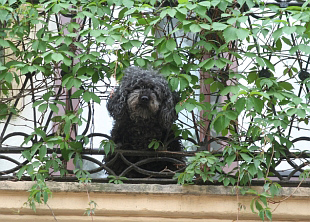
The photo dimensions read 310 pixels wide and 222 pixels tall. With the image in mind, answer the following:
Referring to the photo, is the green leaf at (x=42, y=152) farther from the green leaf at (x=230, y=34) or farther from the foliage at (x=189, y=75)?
the green leaf at (x=230, y=34)

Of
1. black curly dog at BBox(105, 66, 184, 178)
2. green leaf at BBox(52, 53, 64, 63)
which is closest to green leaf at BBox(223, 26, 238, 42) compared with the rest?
black curly dog at BBox(105, 66, 184, 178)

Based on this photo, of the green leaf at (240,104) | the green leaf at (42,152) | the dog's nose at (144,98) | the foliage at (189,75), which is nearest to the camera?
the green leaf at (240,104)

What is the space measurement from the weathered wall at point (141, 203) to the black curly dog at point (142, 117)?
0.78ft

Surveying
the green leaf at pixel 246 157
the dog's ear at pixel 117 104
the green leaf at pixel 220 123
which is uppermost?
the dog's ear at pixel 117 104

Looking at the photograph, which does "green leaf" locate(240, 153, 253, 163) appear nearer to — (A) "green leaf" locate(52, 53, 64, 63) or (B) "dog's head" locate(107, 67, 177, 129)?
(B) "dog's head" locate(107, 67, 177, 129)

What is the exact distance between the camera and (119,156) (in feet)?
16.0

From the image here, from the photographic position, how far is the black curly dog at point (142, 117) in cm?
477

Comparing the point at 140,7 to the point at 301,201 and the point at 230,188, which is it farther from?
the point at 301,201

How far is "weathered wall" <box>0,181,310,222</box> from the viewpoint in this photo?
14.5 ft

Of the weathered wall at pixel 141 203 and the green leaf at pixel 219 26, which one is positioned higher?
the green leaf at pixel 219 26

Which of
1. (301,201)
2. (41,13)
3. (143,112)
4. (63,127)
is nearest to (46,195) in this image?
(63,127)

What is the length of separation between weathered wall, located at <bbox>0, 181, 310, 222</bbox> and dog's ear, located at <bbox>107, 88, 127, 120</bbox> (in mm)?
647

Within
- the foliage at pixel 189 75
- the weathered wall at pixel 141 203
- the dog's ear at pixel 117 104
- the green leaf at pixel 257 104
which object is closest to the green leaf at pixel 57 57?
the foliage at pixel 189 75

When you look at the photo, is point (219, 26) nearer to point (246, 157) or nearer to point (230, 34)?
point (230, 34)
